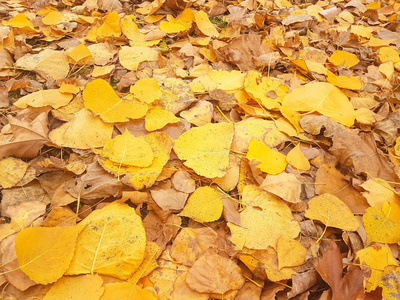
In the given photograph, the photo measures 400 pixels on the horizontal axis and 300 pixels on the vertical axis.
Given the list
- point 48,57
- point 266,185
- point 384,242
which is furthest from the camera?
point 48,57

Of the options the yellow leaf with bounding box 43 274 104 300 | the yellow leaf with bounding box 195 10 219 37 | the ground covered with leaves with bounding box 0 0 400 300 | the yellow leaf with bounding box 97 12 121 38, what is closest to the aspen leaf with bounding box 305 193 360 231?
the ground covered with leaves with bounding box 0 0 400 300

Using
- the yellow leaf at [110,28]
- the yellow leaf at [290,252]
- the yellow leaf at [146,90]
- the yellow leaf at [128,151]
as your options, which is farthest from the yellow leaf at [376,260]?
the yellow leaf at [110,28]

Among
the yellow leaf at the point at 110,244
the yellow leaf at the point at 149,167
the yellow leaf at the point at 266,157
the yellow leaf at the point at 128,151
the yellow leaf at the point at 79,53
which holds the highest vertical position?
the yellow leaf at the point at 79,53

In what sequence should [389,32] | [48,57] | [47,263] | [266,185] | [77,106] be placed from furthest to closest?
1. [389,32]
2. [48,57]
3. [77,106]
4. [266,185]
5. [47,263]

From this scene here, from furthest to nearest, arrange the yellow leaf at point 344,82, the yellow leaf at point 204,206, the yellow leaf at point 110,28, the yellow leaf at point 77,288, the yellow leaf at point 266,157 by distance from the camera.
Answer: the yellow leaf at point 110,28, the yellow leaf at point 344,82, the yellow leaf at point 266,157, the yellow leaf at point 204,206, the yellow leaf at point 77,288

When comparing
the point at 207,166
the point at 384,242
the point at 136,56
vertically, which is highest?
the point at 136,56

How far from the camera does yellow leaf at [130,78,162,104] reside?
1303 millimetres

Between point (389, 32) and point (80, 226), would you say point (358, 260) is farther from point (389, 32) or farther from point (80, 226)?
point (389, 32)

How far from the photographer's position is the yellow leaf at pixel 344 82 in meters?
1.49

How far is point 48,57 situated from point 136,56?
448 mm

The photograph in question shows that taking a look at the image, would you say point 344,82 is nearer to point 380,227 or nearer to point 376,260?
point 380,227

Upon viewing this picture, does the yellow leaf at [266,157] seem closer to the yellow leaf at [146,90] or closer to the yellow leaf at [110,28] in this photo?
the yellow leaf at [146,90]

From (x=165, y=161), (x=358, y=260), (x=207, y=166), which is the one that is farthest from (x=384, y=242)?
(x=165, y=161)

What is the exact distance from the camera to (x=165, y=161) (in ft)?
3.61
